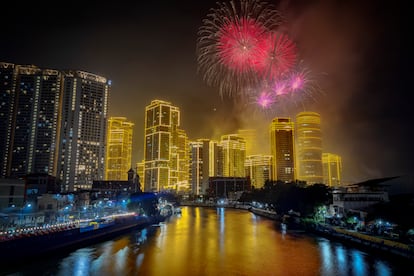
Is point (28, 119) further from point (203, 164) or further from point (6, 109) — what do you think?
point (203, 164)

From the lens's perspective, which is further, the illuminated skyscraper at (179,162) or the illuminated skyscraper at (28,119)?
the illuminated skyscraper at (179,162)

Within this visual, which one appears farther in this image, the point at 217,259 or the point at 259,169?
the point at 259,169

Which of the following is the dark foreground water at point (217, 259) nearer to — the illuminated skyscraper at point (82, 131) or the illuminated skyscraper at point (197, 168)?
the illuminated skyscraper at point (82, 131)

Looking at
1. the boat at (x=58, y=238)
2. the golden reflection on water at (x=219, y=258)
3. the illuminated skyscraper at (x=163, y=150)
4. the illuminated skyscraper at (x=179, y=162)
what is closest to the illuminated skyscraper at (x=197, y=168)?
the illuminated skyscraper at (x=179, y=162)

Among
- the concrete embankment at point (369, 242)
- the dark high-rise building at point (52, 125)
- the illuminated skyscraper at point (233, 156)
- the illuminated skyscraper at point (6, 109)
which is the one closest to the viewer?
the concrete embankment at point (369, 242)

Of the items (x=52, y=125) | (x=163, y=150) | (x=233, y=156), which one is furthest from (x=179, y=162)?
(x=52, y=125)

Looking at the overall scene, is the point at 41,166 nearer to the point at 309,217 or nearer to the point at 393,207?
the point at 309,217
